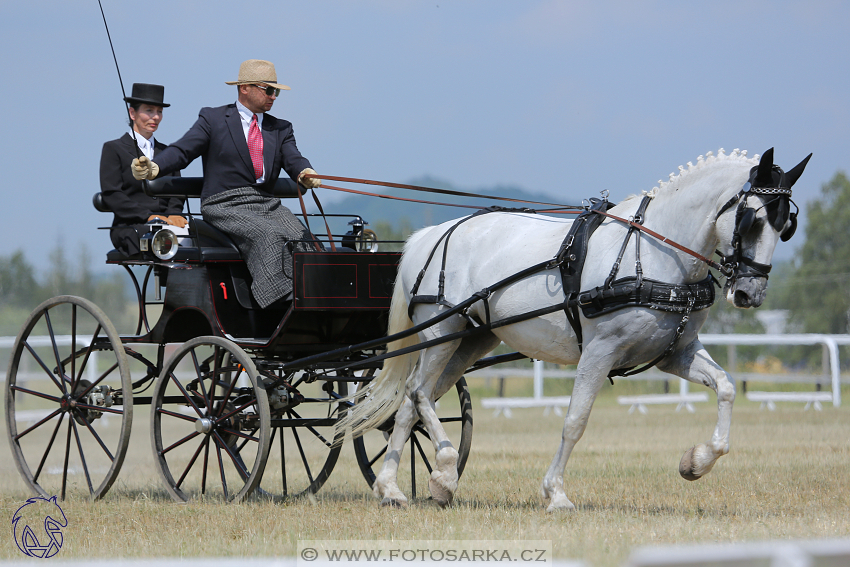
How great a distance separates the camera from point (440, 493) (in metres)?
6.02

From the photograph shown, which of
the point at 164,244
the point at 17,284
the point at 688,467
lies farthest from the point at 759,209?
the point at 17,284

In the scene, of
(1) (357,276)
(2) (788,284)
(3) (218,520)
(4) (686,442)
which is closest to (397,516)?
(3) (218,520)

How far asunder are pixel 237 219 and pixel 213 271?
1.34 feet

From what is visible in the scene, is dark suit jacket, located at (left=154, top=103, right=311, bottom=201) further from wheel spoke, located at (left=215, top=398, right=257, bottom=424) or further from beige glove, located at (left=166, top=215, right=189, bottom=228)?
wheel spoke, located at (left=215, top=398, right=257, bottom=424)

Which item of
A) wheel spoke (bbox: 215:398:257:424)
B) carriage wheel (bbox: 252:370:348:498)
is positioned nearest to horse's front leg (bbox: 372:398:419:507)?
carriage wheel (bbox: 252:370:348:498)

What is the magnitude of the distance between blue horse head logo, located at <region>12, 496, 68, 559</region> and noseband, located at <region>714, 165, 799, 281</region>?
3759 mm

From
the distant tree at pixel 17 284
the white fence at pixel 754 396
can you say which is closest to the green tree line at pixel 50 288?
the distant tree at pixel 17 284

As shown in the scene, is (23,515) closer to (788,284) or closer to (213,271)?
(213,271)

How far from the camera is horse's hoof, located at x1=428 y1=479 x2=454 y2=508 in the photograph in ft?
19.7

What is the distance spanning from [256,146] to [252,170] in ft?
0.58

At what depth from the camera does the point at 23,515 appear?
20.5 ft

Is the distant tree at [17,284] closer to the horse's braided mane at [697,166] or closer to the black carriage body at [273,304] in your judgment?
the black carriage body at [273,304]

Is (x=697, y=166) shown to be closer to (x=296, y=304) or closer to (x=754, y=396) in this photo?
(x=296, y=304)

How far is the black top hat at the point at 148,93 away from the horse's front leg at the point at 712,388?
15.1 feet
